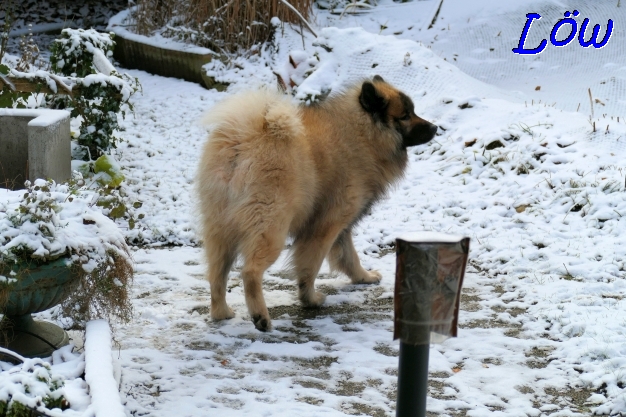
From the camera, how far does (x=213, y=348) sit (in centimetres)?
403

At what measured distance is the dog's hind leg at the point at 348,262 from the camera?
5.11 meters

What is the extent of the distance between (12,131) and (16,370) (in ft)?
11.7

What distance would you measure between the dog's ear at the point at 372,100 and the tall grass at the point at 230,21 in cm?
565

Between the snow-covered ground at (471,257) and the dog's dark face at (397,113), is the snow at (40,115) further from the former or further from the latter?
the dog's dark face at (397,113)

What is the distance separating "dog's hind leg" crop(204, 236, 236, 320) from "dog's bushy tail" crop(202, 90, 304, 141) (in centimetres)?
65

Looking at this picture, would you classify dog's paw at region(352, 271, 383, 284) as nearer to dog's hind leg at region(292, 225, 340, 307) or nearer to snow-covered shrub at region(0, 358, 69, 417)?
dog's hind leg at region(292, 225, 340, 307)

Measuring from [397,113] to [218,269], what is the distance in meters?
1.60

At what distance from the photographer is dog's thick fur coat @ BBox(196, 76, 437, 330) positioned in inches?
165

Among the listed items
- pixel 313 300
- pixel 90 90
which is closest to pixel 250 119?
pixel 313 300

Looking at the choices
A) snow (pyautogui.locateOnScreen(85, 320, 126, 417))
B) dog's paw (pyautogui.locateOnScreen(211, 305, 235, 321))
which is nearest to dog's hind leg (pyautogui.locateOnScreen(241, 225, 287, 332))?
dog's paw (pyautogui.locateOnScreen(211, 305, 235, 321))

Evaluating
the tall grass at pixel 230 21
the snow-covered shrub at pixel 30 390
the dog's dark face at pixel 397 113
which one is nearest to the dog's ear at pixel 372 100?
the dog's dark face at pixel 397 113

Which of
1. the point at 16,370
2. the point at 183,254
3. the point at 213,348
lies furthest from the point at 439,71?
the point at 16,370

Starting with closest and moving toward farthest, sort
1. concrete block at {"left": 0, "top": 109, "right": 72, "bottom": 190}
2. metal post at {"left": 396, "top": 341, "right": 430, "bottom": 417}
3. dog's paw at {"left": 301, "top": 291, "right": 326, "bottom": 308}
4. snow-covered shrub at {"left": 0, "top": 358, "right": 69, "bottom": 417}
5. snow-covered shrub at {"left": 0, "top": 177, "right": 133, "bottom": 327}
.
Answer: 1. metal post at {"left": 396, "top": 341, "right": 430, "bottom": 417}
2. snow-covered shrub at {"left": 0, "top": 358, "right": 69, "bottom": 417}
3. snow-covered shrub at {"left": 0, "top": 177, "right": 133, "bottom": 327}
4. dog's paw at {"left": 301, "top": 291, "right": 326, "bottom": 308}
5. concrete block at {"left": 0, "top": 109, "right": 72, "bottom": 190}

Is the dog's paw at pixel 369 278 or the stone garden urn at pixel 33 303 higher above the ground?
the stone garden urn at pixel 33 303
